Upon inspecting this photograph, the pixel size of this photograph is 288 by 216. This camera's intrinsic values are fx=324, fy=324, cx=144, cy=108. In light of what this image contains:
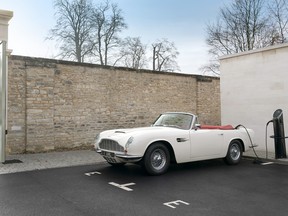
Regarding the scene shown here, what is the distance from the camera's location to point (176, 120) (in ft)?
28.4

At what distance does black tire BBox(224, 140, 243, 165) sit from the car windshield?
1591 mm

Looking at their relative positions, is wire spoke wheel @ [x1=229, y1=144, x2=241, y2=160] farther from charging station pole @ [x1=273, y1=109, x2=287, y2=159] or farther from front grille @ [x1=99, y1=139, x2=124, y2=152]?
front grille @ [x1=99, y1=139, x2=124, y2=152]

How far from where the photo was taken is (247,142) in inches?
374

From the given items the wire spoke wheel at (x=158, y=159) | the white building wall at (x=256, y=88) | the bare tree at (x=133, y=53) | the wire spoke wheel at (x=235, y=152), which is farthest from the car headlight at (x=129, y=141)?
the bare tree at (x=133, y=53)

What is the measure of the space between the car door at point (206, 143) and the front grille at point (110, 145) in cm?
189

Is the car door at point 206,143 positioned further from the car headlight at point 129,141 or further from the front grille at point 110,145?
the front grille at point 110,145

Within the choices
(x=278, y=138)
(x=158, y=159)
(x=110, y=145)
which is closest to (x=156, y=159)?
(x=158, y=159)

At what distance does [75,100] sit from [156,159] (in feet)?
18.3

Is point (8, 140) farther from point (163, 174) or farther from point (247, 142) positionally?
point (247, 142)

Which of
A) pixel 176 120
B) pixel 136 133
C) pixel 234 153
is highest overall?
pixel 176 120

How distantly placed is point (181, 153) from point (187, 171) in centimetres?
58

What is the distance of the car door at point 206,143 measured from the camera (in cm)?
815

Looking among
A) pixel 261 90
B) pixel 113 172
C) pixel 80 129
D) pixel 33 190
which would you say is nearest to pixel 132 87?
pixel 80 129

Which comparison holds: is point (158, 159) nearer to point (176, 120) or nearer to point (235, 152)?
point (176, 120)
